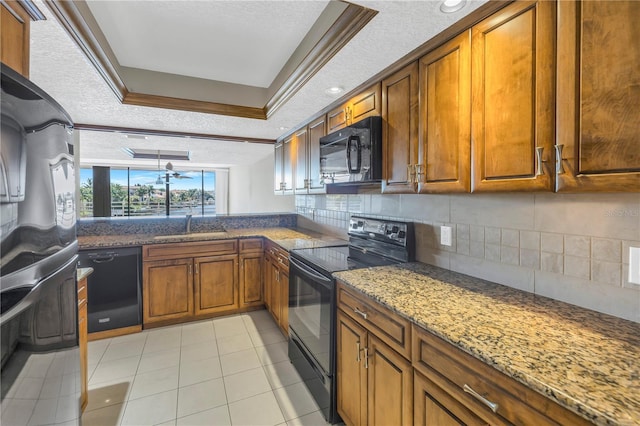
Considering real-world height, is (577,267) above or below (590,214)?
below

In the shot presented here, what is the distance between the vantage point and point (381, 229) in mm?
2203

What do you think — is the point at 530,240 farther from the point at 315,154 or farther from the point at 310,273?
the point at 315,154

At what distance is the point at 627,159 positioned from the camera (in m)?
0.86

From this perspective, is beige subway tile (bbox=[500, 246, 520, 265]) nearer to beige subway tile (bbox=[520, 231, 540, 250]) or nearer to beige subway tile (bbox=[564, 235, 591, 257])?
beige subway tile (bbox=[520, 231, 540, 250])

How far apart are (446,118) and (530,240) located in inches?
28.0

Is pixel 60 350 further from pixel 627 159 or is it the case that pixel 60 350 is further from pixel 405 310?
pixel 627 159

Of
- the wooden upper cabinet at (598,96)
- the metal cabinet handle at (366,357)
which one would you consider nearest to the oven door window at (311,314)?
the metal cabinet handle at (366,357)

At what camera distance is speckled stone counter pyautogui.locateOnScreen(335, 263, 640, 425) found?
690mm

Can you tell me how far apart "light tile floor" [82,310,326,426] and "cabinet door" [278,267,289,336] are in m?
0.17

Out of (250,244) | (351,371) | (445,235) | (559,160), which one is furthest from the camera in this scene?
(250,244)

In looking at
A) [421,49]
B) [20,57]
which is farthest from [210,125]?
[421,49]

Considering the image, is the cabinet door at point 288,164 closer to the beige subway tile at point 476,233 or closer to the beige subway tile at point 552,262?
the beige subway tile at point 476,233

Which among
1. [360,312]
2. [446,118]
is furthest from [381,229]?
[446,118]

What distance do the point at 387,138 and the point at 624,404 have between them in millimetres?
1554
